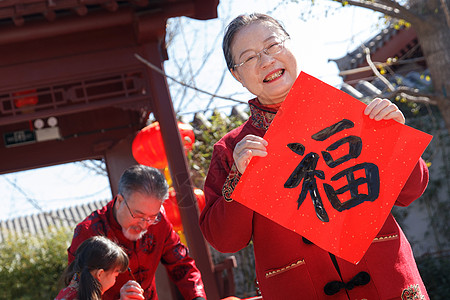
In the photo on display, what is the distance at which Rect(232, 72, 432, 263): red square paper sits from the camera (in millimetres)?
1475

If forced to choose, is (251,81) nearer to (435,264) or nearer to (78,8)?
(78,8)

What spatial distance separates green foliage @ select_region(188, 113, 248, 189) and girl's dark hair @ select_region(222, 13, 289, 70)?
4242mm

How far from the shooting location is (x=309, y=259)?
1.55 meters

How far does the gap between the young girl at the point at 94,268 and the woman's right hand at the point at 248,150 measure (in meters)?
1.26

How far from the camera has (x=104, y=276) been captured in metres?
2.54

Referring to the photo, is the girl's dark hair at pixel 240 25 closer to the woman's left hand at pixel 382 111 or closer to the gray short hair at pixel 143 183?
the woman's left hand at pixel 382 111

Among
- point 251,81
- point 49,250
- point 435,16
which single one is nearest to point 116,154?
point 49,250

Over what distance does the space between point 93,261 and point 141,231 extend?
0.37 m

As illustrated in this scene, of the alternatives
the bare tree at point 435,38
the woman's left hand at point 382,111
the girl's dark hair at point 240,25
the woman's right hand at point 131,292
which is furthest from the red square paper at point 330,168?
the bare tree at point 435,38

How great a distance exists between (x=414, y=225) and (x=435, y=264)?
119 cm

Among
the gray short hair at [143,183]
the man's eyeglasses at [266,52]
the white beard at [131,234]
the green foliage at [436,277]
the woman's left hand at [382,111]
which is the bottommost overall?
the green foliage at [436,277]

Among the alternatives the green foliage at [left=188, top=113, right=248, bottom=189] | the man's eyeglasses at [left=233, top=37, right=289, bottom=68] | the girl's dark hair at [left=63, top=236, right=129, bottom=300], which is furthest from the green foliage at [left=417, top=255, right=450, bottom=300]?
the man's eyeglasses at [left=233, top=37, right=289, bottom=68]

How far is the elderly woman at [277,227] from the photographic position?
151cm

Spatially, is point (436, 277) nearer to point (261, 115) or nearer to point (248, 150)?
point (261, 115)
